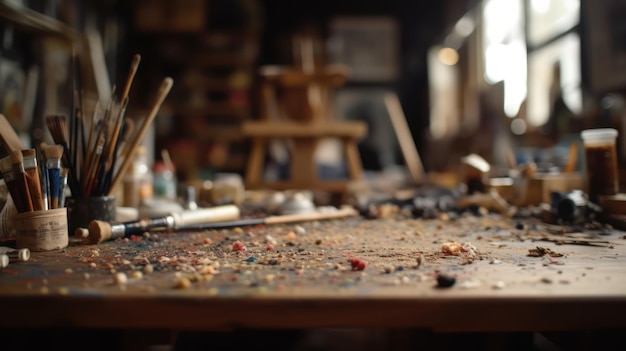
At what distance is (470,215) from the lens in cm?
172

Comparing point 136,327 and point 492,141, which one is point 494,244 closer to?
point 136,327

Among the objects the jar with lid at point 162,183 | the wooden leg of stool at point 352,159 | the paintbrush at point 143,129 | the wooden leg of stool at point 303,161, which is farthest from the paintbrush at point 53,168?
the wooden leg of stool at point 352,159

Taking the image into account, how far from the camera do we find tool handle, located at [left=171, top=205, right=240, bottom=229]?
1.38 m

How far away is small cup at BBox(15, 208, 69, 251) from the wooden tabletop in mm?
29

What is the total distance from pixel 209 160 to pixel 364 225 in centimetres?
487

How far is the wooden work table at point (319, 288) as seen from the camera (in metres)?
0.68

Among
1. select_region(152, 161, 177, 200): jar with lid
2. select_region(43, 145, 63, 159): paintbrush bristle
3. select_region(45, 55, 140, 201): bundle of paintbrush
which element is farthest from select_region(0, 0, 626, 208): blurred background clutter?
select_region(43, 145, 63, 159): paintbrush bristle

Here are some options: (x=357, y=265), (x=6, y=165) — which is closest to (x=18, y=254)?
(x=6, y=165)

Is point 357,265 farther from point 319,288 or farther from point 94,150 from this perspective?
point 94,150

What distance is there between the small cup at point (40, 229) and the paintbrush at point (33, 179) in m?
0.02

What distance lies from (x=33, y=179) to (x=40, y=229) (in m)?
0.11

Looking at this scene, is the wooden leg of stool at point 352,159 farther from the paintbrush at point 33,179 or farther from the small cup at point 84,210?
the paintbrush at point 33,179

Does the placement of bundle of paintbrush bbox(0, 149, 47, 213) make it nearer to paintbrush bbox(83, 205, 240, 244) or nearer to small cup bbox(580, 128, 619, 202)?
paintbrush bbox(83, 205, 240, 244)

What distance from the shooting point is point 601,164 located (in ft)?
4.84
